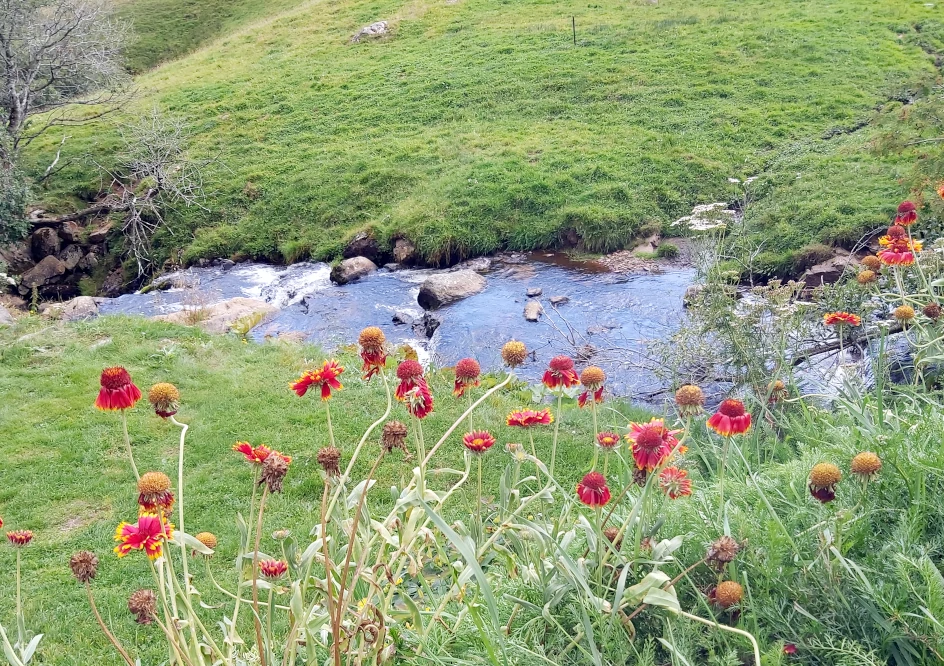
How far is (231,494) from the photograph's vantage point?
6000 millimetres

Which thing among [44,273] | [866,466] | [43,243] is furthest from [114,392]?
[43,243]

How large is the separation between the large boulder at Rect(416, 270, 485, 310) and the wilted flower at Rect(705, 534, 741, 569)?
31.6 ft

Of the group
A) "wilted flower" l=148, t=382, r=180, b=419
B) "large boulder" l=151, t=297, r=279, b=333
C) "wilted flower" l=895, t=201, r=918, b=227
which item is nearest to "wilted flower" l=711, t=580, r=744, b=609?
"wilted flower" l=148, t=382, r=180, b=419

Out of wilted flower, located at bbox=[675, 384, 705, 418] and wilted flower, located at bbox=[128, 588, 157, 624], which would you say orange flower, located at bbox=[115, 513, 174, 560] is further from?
wilted flower, located at bbox=[675, 384, 705, 418]

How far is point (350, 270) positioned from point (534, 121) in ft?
23.4

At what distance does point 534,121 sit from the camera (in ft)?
57.9

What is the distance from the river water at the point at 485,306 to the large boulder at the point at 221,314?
1.04 feet

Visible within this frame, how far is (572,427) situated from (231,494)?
3.19 meters

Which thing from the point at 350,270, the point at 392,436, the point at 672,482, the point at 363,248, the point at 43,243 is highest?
the point at 392,436

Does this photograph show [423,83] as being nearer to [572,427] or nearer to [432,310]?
[432,310]

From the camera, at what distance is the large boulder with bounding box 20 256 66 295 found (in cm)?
1499

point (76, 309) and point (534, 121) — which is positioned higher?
point (534, 121)

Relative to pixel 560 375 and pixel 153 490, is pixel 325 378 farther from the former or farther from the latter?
→ pixel 560 375

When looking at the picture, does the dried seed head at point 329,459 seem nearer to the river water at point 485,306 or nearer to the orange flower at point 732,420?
the orange flower at point 732,420
